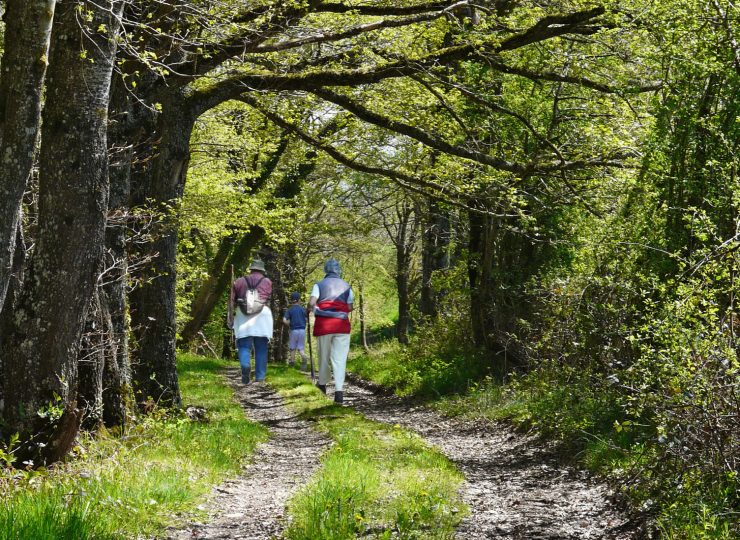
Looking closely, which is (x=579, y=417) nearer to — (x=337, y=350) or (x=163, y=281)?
(x=337, y=350)

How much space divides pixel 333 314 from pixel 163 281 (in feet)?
11.4

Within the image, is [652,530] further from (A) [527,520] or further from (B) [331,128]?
(B) [331,128]

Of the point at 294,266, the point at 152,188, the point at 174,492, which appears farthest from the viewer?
the point at 294,266

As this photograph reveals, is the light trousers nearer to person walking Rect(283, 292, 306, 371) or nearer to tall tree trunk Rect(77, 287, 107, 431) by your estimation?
tall tree trunk Rect(77, 287, 107, 431)

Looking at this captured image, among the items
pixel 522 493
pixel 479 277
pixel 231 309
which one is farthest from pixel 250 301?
pixel 522 493

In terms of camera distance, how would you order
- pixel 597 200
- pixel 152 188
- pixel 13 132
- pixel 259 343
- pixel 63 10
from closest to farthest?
pixel 13 132 < pixel 63 10 < pixel 152 188 < pixel 597 200 < pixel 259 343

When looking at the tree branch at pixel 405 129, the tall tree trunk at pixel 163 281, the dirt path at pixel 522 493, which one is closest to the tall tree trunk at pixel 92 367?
the tall tree trunk at pixel 163 281

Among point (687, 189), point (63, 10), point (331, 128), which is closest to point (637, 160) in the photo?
point (687, 189)

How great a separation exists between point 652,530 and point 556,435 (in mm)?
3842

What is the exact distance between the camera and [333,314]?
13656mm

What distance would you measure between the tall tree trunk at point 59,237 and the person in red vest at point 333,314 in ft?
21.7

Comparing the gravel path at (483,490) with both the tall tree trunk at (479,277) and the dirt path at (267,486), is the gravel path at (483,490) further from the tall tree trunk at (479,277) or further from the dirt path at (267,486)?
the tall tree trunk at (479,277)

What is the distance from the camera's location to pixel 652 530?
5.75m

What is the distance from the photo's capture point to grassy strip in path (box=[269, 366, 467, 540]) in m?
5.48
